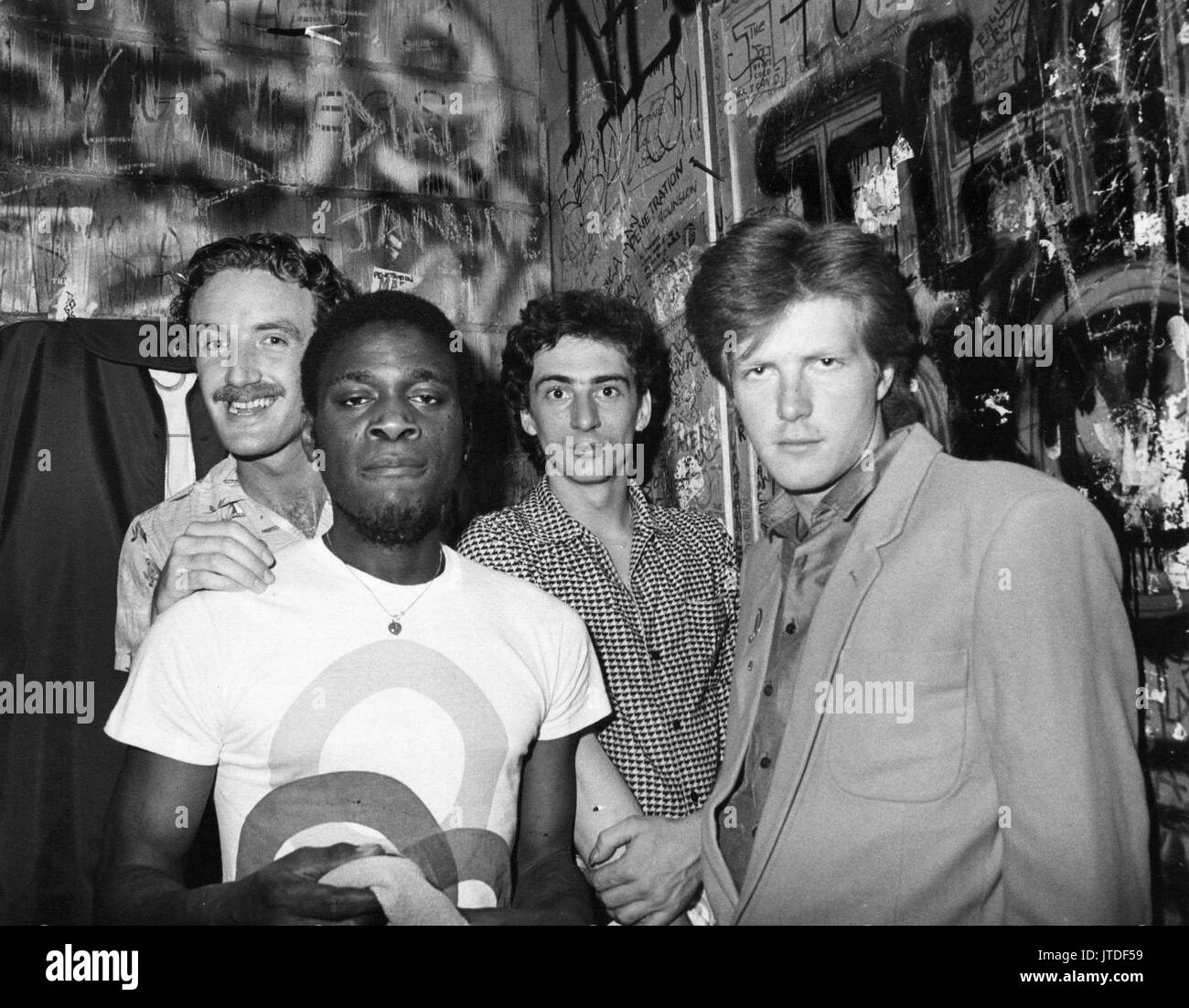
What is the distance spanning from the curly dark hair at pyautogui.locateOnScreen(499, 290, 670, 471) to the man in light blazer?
A: 64cm

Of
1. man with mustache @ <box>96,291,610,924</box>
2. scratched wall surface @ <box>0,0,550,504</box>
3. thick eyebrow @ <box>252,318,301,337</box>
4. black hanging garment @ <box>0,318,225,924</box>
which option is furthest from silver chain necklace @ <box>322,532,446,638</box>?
scratched wall surface @ <box>0,0,550,504</box>

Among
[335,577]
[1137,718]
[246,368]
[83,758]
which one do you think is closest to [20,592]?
[83,758]

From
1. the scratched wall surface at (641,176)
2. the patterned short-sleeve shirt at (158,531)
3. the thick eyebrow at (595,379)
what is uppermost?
the scratched wall surface at (641,176)

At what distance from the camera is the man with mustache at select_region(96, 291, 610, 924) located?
1511mm

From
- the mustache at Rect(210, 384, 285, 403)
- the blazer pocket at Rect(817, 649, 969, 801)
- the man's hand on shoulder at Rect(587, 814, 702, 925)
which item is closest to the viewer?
the blazer pocket at Rect(817, 649, 969, 801)

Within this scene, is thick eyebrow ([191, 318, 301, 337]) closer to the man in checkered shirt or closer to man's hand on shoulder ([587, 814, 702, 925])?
the man in checkered shirt

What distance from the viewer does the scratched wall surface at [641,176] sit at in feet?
8.88

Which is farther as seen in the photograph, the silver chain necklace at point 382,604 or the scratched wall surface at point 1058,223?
the silver chain necklace at point 382,604

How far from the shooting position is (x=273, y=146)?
3287 millimetres

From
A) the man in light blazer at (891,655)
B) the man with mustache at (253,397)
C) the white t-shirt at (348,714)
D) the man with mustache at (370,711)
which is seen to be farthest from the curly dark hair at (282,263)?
the man in light blazer at (891,655)

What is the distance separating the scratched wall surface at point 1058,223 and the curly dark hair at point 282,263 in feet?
4.22

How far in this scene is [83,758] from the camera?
267 cm

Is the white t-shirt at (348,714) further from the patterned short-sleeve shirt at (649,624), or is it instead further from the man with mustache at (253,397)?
the man with mustache at (253,397)

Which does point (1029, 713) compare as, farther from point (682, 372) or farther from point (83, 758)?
point (83, 758)
